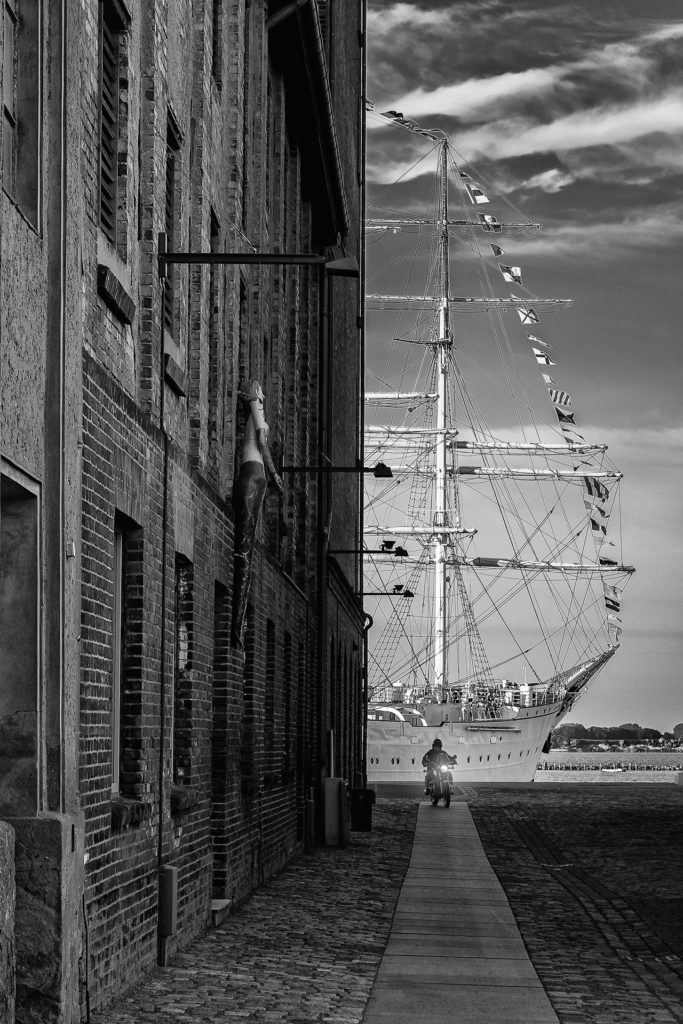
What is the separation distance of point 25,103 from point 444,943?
24.1 ft

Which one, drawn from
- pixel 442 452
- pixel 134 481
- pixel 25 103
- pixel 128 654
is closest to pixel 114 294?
pixel 134 481

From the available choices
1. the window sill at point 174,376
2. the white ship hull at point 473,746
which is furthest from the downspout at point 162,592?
the white ship hull at point 473,746

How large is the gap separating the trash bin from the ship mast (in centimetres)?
5919

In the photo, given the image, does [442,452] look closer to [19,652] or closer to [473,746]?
[473,746]

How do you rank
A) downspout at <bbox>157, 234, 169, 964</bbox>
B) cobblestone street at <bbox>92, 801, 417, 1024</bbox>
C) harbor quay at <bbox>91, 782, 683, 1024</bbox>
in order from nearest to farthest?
cobblestone street at <bbox>92, 801, 417, 1024</bbox> → harbor quay at <bbox>91, 782, 683, 1024</bbox> → downspout at <bbox>157, 234, 169, 964</bbox>

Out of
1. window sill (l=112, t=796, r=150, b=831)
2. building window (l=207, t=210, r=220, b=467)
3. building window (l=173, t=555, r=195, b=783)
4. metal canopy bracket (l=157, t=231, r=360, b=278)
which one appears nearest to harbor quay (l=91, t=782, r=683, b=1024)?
window sill (l=112, t=796, r=150, b=831)

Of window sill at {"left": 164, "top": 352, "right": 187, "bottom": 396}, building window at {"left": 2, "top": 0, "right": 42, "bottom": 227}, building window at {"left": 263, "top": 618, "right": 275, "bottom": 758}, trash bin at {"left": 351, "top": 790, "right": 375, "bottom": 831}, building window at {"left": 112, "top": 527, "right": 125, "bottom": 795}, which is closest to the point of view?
building window at {"left": 2, "top": 0, "right": 42, "bottom": 227}

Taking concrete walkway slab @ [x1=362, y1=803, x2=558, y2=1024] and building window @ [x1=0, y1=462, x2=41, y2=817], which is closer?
building window @ [x1=0, y1=462, x2=41, y2=817]

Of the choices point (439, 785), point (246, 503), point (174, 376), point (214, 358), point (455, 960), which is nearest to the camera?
point (455, 960)

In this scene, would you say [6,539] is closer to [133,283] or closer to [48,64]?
[48,64]

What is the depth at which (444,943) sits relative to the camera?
12508 mm

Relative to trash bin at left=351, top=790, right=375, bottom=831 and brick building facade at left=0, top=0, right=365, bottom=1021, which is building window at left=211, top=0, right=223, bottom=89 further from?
trash bin at left=351, top=790, right=375, bottom=831

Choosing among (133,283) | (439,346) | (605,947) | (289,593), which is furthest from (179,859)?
(439,346)

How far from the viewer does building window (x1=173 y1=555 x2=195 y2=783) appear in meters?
12.6
